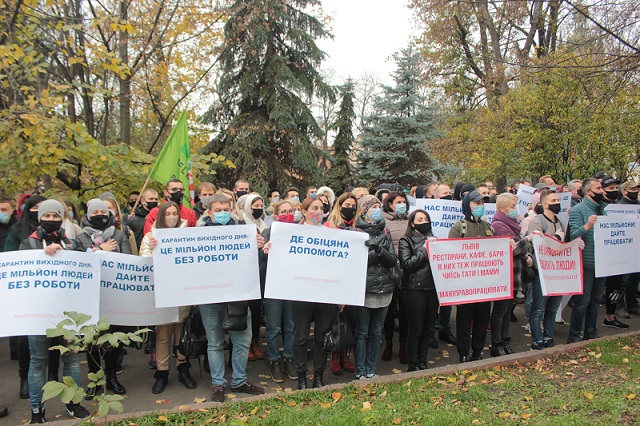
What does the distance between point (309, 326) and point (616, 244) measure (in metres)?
4.70

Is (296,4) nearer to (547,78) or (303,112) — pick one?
(303,112)

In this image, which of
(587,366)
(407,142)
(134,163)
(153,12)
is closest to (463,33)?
(407,142)

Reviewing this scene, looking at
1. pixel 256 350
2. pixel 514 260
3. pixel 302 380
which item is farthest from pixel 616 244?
pixel 256 350

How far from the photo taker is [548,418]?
410 cm

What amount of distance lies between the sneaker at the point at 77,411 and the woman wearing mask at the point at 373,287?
9.22 ft

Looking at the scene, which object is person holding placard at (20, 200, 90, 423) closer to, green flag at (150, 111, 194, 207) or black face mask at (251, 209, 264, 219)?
black face mask at (251, 209, 264, 219)

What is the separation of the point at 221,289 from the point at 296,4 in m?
16.2

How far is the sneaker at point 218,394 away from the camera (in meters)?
4.84

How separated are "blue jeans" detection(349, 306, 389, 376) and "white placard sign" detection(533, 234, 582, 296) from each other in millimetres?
2245

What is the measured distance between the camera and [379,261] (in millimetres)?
5137

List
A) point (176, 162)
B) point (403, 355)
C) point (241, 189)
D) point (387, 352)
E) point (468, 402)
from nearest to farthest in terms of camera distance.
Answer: point (468, 402)
point (403, 355)
point (387, 352)
point (176, 162)
point (241, 189)

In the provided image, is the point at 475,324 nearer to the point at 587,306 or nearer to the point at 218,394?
the point at 587,306

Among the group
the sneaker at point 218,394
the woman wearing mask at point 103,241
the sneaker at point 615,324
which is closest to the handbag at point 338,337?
the sneaker at point 218,394

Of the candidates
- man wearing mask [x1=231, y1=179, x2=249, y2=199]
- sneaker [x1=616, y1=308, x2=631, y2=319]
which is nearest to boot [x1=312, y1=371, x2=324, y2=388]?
man wearing mask [x1=231, y1=179, x2=249, y2=199]
